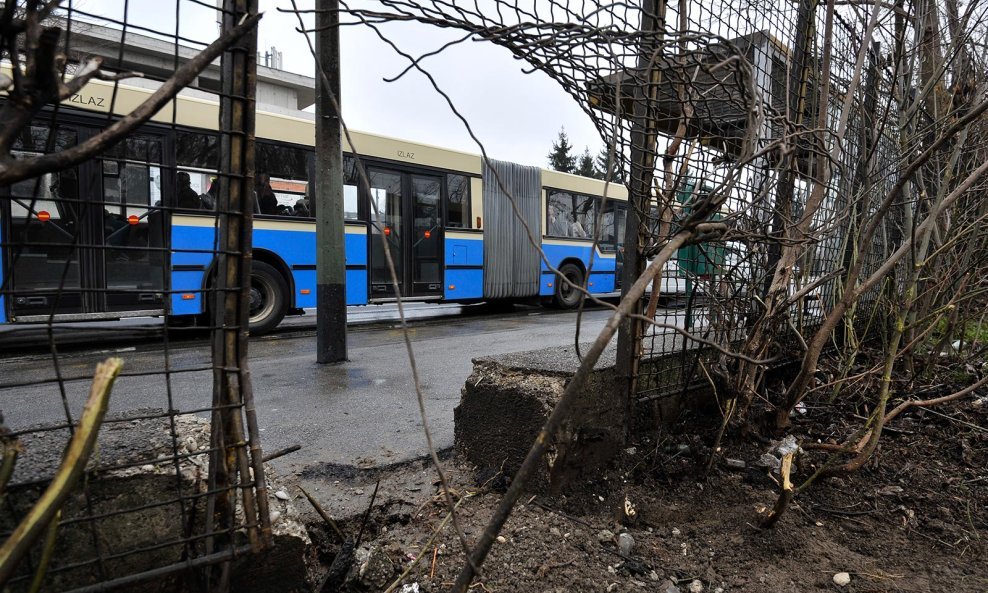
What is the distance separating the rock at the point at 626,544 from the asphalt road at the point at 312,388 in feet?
3.68

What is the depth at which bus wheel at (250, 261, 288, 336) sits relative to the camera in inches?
297

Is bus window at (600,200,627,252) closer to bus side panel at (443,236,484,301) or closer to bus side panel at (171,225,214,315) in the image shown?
bus side panel at (443,236,484,301)

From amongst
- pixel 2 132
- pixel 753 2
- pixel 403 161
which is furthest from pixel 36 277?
pixel 753 2

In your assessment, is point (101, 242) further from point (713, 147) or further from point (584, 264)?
point (584, 264)

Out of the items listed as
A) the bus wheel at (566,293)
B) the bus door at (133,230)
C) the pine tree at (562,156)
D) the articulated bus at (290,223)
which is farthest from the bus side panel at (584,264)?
the pine tree at (562,156)

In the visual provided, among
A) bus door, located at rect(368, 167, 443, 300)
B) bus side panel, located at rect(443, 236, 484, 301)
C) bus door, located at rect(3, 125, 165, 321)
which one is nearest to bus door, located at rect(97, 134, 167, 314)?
bus door, located at rect(3, 125, 165, 321)

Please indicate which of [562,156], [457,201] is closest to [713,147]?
[457,201]

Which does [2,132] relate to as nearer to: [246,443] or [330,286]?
[246,443]

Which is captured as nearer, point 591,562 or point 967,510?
point 591,562

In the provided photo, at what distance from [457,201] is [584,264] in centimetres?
369

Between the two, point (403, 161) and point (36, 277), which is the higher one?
point (403, 161)

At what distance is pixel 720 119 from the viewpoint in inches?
85.4

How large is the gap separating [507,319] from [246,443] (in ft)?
28.2

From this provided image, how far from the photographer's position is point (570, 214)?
1202 cm
